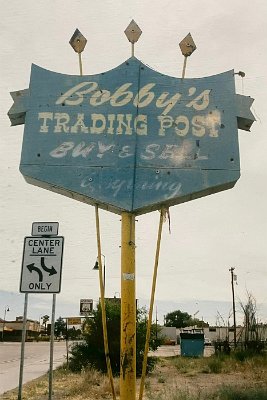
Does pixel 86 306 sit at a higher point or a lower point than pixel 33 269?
lower

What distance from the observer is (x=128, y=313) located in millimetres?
5777

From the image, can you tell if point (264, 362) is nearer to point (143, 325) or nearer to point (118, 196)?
point (143, 325)

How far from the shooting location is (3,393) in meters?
10.4

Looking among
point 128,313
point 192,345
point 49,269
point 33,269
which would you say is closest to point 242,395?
point 128,313

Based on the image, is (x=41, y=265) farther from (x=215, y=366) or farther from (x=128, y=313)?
(x=215, y=366)

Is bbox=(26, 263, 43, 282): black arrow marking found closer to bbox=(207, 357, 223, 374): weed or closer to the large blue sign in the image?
the large blue sign

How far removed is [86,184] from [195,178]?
1.57 meters

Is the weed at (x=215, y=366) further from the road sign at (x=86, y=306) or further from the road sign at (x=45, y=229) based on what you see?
the road sign at (x=45, y=229)

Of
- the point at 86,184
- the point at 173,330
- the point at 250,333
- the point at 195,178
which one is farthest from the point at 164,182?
the point at 173,330

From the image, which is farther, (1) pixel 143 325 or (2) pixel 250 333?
A: (2) pixel 250 333

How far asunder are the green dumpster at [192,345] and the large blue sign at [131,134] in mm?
27135

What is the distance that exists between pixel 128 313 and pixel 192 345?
27.8 m

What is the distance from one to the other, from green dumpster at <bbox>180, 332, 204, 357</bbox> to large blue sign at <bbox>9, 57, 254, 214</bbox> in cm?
2713

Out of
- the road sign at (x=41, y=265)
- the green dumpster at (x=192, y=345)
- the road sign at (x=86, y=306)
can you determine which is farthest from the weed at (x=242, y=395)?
the green dumpster at (x=192, y=345)
